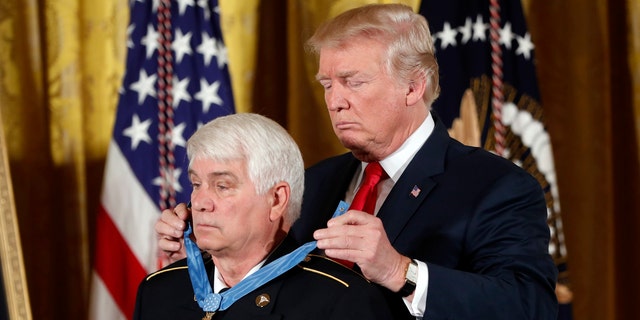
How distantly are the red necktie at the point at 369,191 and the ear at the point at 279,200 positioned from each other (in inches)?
17.0

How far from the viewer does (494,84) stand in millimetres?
3826

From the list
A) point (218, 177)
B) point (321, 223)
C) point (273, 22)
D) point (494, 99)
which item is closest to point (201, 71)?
point (273, 22)

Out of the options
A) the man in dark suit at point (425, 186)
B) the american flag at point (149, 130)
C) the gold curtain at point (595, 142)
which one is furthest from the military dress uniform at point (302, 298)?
the gold curtain at point (595, 142)

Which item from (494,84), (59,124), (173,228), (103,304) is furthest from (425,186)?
(59,124)

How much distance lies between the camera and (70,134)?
178 inches

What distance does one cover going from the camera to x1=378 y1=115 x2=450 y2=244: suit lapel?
2477mm

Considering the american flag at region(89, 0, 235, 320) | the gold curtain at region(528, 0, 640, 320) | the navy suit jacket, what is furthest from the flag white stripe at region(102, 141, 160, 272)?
the gold curtain at region(528, 0, 640, 320)

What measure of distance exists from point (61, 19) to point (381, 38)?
8.12 ft

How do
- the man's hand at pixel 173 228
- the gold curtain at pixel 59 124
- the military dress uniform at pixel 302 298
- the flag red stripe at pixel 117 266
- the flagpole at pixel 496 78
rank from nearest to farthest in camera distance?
1. the military dress uniform at pixel 302 298
2. the man's hand at pixel 173 228
3. the flagpole at pixel 496 78
4. the flag red stripe at pixel 117 266
5. the gold curtain at pixel 59 124

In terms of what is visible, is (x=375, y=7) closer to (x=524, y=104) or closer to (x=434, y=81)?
(x=434, y=81)

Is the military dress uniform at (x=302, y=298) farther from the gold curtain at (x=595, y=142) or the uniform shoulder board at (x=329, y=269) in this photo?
the gold curtain at (x=595, y=142)

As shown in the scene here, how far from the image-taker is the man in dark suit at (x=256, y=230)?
209 centimetres

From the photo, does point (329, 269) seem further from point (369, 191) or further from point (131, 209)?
point (131, 209)

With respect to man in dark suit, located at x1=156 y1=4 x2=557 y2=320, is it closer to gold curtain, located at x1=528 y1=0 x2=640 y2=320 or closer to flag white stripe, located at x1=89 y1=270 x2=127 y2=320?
flag white stripe, located at x1=89 y1=270 x2=127 y2=320
